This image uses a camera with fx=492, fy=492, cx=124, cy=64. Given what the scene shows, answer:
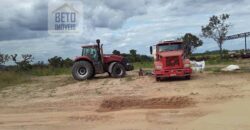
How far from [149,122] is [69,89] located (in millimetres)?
10129

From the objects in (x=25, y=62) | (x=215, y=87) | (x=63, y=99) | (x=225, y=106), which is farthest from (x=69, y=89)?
(x=25, y=62)

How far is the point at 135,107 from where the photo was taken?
16.1m

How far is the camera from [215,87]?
65.8 ft

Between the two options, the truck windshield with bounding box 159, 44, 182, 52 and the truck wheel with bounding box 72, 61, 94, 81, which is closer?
the truck windshield with bounding box 159, 44, 182, 52

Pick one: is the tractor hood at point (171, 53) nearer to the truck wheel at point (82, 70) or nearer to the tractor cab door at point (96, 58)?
the tractor cab door at point (96, 58)

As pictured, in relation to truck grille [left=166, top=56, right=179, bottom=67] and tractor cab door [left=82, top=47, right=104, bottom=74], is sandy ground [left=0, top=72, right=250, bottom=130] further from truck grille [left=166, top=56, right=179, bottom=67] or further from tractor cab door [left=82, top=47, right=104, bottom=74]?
tractor cab door [left=82, top=47, right=104, bottom=74]

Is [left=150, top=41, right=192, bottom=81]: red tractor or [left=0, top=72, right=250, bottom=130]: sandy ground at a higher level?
[left=150, top=41, right=192, bottom=81]: red tractor

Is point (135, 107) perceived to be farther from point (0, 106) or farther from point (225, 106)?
point (0, 106)

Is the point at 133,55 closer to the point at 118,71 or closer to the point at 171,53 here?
the point at 118,71

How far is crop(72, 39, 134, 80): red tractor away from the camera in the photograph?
2814cm

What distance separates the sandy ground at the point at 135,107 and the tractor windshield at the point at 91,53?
17.6 feet

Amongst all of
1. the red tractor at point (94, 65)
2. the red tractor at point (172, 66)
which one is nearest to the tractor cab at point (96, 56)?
the red tractor at point (94, 65)

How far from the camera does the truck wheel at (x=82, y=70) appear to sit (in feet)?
92.3

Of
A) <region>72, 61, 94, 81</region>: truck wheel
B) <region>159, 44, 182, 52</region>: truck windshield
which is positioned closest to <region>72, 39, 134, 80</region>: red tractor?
<region>72, 61, 94, 81</region>: truck wheel
